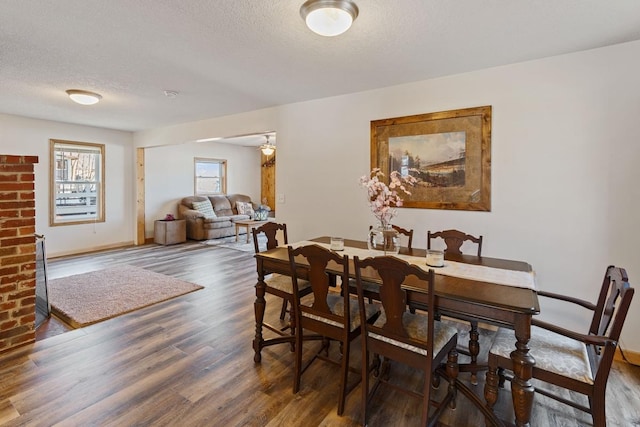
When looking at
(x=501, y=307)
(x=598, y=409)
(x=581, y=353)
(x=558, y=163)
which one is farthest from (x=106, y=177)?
(x=598, y=409)

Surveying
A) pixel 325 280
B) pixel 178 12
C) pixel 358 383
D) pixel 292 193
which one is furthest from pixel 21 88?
pixel 358 383

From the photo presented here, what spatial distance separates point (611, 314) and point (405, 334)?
1032 millimetres

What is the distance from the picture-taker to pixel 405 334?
170cm

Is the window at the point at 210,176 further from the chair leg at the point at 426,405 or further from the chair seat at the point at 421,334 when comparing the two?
the chair leg at the point at 426,405

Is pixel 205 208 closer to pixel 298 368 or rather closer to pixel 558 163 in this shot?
pixel 298 368

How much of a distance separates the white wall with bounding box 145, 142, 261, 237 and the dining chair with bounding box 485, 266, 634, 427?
709 centimetres

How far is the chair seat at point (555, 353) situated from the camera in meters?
1.54

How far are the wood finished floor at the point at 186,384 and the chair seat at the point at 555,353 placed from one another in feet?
1.63

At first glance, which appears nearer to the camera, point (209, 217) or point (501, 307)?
point (501, 307)

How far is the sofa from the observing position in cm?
748

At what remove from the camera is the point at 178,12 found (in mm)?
2045

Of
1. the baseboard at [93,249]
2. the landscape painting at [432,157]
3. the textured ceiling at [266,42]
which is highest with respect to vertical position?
the textured ceiling at [266,42]

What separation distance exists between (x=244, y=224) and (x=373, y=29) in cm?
586

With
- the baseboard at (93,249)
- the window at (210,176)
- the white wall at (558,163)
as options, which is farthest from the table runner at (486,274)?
the window at (210,176)
